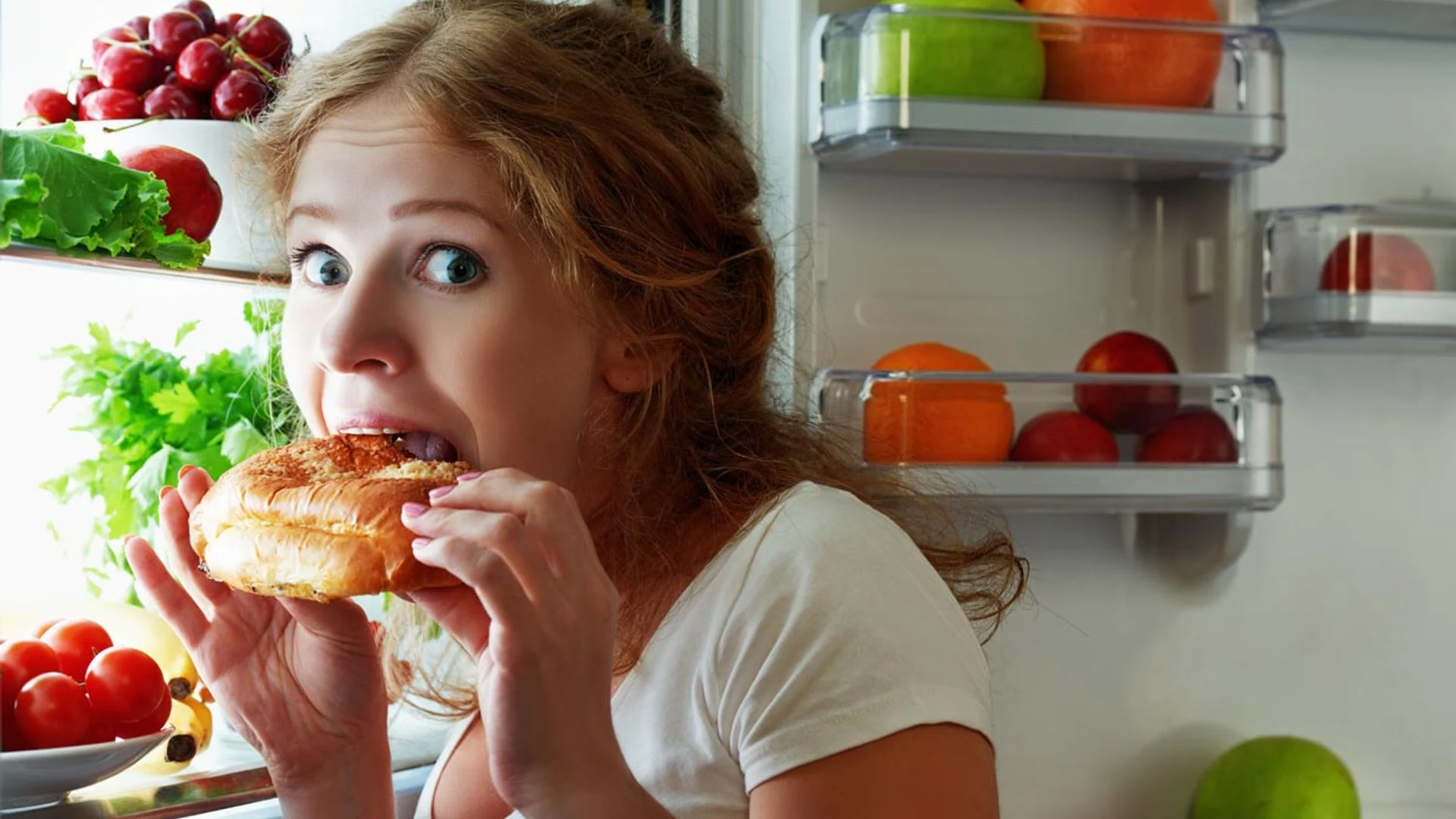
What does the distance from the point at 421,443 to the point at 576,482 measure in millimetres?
140

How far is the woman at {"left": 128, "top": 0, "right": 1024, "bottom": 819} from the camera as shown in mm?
814

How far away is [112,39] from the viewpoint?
1273mm

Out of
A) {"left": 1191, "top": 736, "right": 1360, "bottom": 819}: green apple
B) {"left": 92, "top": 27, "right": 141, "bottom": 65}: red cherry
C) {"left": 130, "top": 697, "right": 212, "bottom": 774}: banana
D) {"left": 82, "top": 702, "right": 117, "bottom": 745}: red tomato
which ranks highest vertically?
{"left": 92, "top": 27, "right": 141, "bottom": 65}: red cherry

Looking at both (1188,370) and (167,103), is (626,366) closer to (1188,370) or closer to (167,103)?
(167,103)

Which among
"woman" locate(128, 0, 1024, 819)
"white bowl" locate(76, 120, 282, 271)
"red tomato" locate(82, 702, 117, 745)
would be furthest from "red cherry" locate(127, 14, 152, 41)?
"red tomato" locate(82, 702, 117, 745)

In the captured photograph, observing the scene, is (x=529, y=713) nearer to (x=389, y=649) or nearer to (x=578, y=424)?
(x=578, y=424)

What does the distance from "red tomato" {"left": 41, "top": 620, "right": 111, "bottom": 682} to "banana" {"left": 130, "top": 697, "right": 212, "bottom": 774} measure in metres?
0.11

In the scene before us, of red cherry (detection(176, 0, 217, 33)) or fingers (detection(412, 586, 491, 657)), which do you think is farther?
red cherry (detection(176, 0, 217, 33))

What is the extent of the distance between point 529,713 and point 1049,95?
0.99 metres

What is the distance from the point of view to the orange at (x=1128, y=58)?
59.1 inches

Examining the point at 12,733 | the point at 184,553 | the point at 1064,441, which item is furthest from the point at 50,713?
the point at 1064,441

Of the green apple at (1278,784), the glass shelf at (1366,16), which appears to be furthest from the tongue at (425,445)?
the glass shelf at (1366,16)

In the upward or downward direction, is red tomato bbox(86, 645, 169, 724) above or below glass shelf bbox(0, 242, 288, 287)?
below

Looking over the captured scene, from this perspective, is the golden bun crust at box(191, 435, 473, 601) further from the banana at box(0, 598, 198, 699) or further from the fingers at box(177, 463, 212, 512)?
the banana at box(0, 598, 198, 699)
